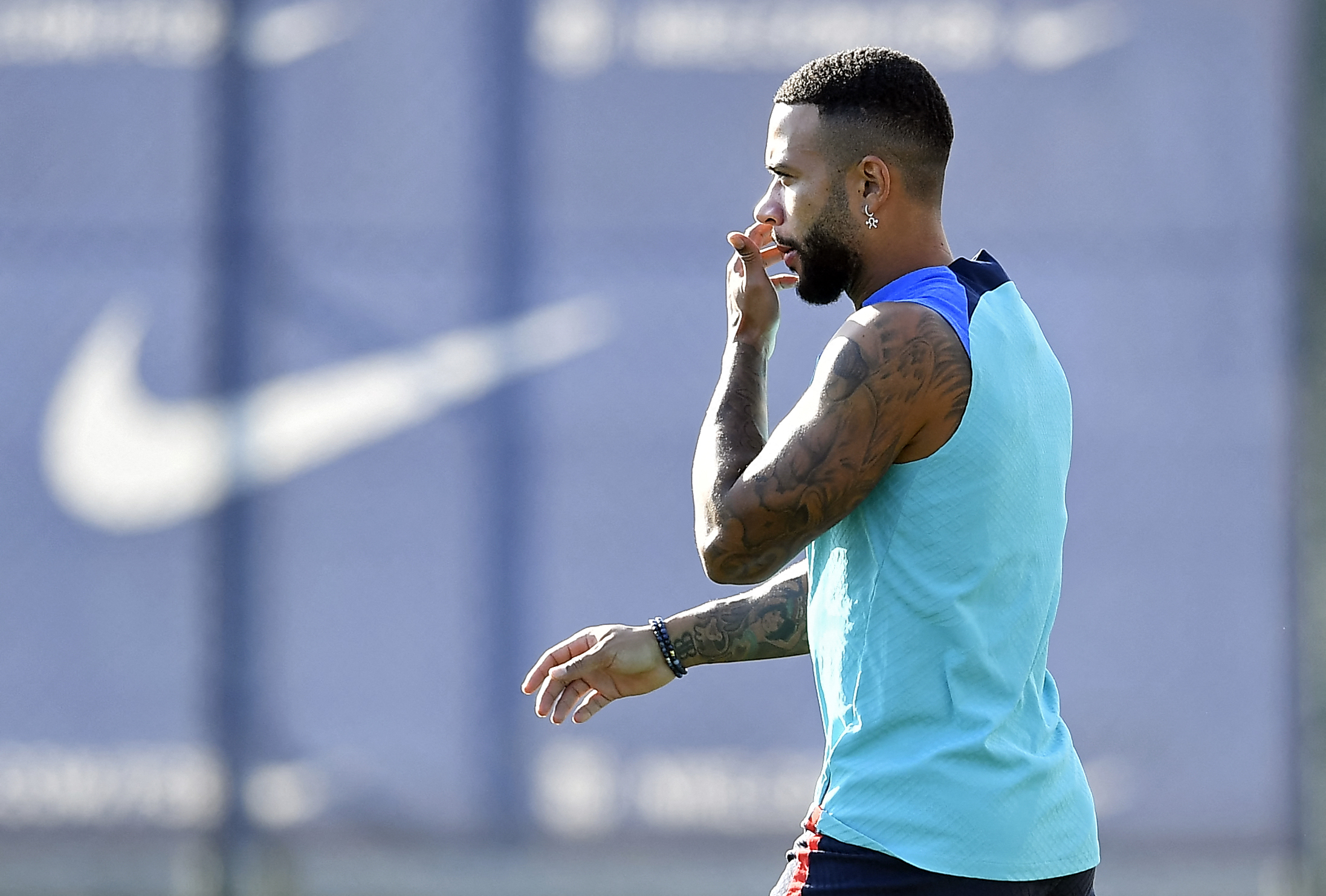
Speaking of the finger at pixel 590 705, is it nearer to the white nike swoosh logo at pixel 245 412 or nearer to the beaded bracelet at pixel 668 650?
the beaded bracelet at pixel 668 650

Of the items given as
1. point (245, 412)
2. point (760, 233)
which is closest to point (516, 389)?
point (245, 412)

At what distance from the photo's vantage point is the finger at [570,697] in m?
2.12

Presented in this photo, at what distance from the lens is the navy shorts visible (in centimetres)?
177

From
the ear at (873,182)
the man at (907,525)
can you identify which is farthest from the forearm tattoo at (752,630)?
the ear at (873,182)

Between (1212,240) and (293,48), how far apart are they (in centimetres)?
271

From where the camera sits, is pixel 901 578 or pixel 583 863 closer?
pixel 901 578

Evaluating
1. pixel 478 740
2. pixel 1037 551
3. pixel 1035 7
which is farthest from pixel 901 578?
pixel 1035 7

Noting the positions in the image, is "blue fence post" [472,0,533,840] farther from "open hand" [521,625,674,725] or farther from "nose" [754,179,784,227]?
"nose" [754,179,784,227]

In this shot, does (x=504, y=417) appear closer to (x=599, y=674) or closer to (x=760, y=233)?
(x=599, y=674)

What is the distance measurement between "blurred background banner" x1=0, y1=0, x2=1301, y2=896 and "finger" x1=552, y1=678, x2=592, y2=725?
2.05 metres

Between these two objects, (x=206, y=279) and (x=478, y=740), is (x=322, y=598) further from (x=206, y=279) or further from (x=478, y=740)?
(x=206, y=279)

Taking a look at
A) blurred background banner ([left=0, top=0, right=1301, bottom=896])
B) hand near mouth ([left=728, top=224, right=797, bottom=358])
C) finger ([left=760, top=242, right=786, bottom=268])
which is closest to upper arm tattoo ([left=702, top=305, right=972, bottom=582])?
hand near mouth ([left=728, top=224, right=797, bottom=358])

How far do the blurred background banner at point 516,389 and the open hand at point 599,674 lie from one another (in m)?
2.05

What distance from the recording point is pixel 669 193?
4316mm
